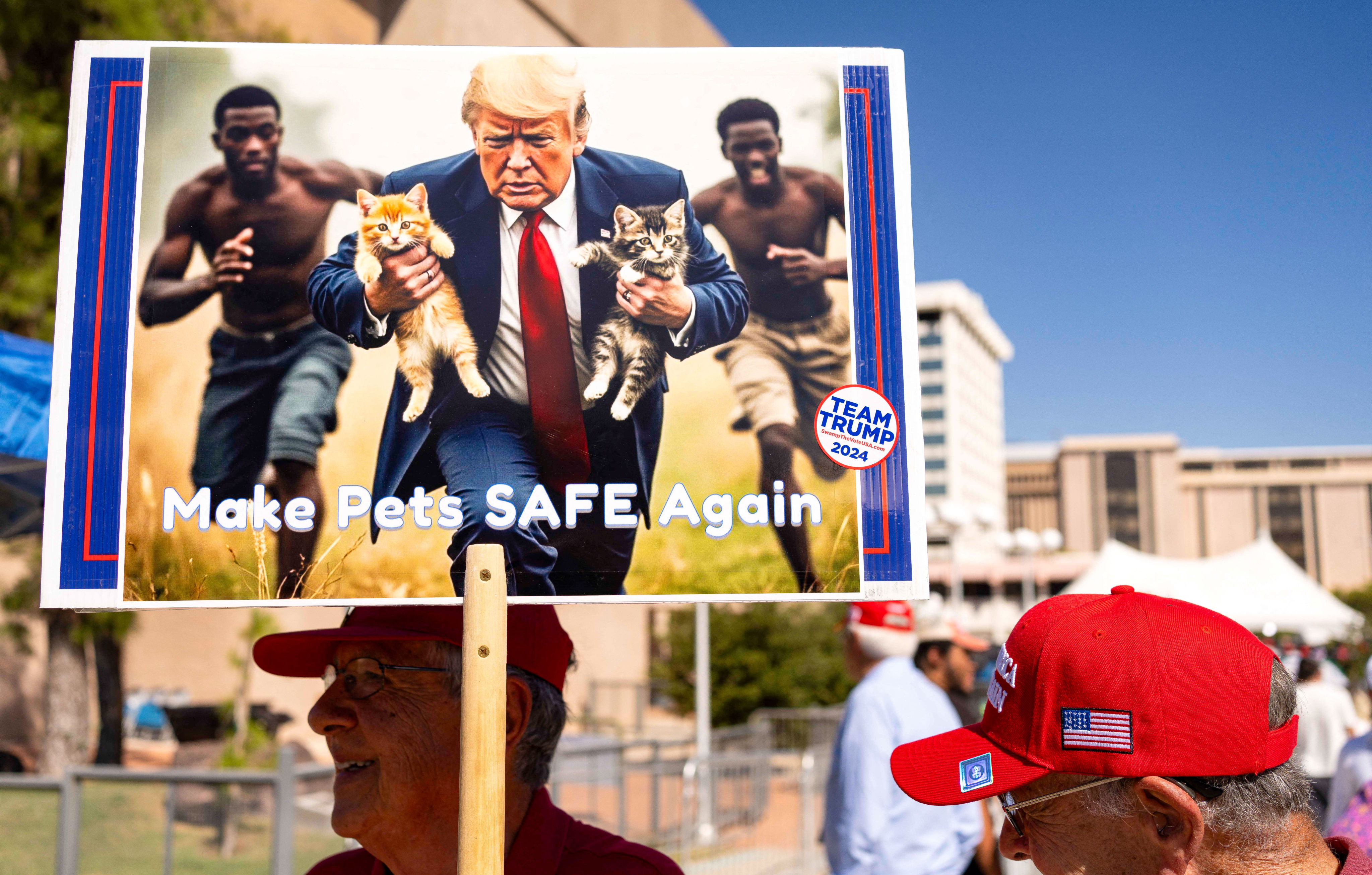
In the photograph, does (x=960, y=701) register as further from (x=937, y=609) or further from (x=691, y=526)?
(x=691, y=526)

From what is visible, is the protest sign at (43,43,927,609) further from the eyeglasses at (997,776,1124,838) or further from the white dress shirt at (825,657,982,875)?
the white dress shirt at (825,657,982,875)

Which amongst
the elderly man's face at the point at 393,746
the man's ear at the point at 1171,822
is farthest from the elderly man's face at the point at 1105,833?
the elderly man's face at the point at 393,746

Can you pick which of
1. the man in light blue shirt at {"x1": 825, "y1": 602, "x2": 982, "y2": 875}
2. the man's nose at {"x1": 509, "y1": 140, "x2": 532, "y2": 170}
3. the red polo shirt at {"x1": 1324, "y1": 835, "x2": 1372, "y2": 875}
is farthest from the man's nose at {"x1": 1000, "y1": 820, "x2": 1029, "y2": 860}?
the man in light blue shirt at {"x1": 825, "y1": 602, "x2": 982, "y2": 875}

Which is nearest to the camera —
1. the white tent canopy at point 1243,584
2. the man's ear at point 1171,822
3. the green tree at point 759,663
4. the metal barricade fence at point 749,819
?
the man's ear at point 1171,822

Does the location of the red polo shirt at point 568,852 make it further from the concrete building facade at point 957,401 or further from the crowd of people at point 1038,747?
the concrete building facade at point 957,401

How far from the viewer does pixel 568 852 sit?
2.01 metres

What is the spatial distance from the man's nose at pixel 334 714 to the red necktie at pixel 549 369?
26.8 inches

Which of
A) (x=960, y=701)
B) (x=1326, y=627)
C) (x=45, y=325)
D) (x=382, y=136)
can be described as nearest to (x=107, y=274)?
(x=382, y=136)

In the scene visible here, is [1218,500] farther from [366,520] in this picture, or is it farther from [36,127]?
[366,520]

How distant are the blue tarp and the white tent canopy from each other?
505 inches

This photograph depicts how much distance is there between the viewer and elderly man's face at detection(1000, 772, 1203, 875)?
149cm

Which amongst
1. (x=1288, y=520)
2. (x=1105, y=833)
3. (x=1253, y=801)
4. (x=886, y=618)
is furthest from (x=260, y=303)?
(x=1288, y=520)

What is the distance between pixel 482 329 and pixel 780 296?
0.41 m

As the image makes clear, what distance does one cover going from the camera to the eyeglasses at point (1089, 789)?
149cm
